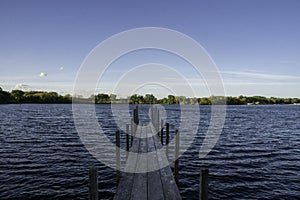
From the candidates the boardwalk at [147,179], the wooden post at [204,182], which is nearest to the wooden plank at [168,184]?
the boardwalk at [147,179]

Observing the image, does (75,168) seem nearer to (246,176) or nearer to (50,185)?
(50,185)

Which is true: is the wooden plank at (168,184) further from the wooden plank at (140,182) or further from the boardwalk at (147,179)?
the wooden plank at (140,182)

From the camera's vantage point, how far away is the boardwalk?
8.21 m

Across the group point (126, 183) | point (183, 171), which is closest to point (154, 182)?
point (126, 183)

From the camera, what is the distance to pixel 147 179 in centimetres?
957

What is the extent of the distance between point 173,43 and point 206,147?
1051cm

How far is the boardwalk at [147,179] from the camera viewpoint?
8.21 metres

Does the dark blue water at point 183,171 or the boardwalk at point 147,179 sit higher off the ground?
the boardwalk at point 147,179

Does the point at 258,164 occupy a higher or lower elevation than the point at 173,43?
lower

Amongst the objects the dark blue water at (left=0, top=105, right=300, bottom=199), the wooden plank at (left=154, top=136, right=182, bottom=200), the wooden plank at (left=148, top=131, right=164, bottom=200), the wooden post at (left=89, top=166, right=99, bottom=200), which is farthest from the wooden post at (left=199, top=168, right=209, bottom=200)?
the dark blue water at (left=0, top=105, right=300, bottom=199)

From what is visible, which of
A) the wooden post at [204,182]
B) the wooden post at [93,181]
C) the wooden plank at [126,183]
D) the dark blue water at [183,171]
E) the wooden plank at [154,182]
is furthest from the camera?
the dark blue water at [183,171]

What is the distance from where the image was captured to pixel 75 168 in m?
15.7

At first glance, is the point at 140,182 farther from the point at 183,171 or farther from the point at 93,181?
the point at 183,171

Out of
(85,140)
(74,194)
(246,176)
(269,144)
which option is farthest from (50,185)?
(269,144)
